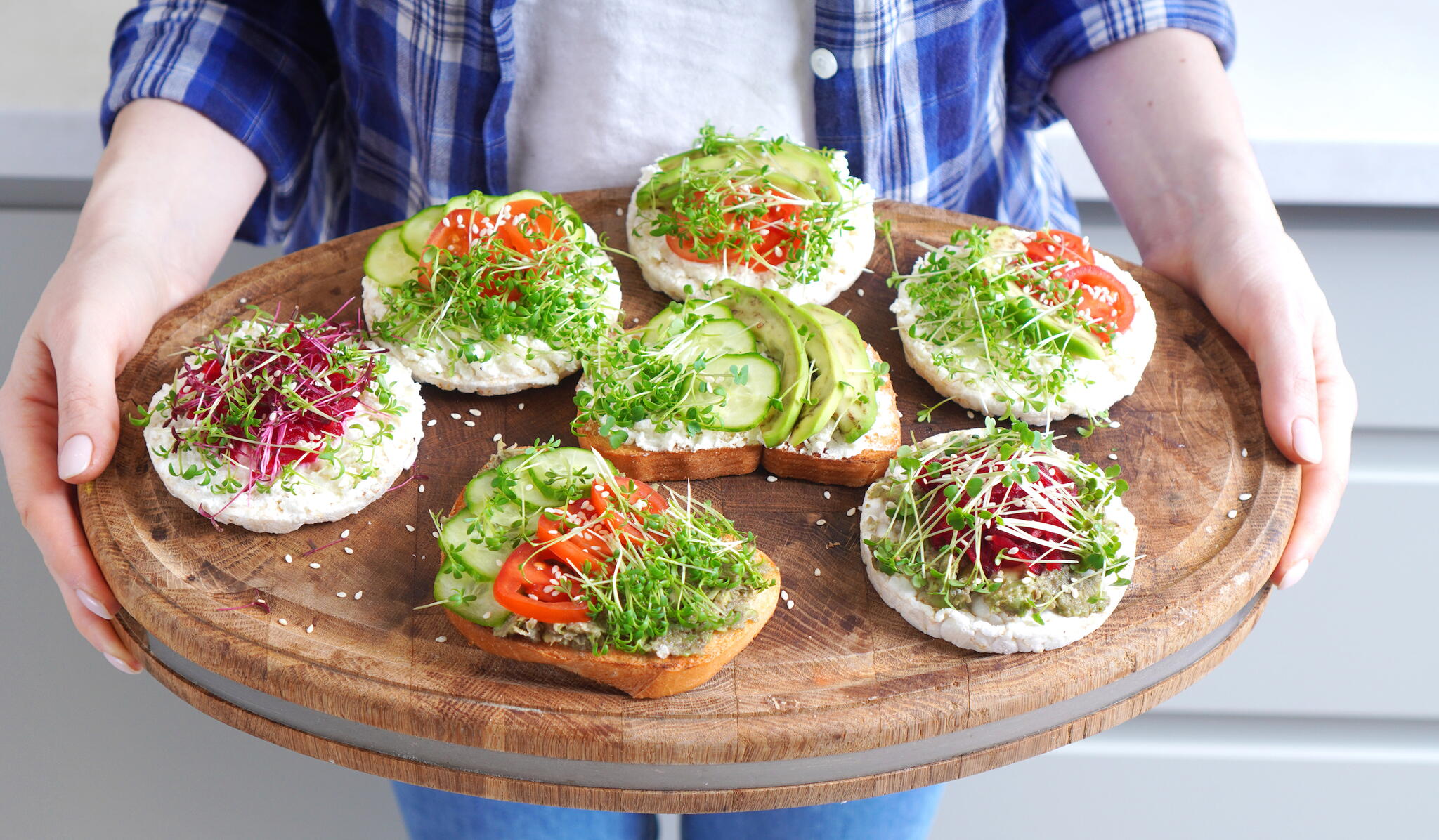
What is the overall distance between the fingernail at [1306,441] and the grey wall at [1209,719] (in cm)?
165

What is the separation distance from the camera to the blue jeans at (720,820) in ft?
10.2

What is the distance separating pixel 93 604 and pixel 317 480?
1.87ft

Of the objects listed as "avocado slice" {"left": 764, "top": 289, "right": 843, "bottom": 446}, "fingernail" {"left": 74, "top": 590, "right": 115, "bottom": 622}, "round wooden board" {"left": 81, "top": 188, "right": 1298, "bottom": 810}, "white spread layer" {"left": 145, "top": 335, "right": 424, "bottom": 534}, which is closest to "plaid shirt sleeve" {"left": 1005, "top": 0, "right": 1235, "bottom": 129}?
"round wooden board" {"left": 81, "top": 188, "right": 1298, "bottom": 810}

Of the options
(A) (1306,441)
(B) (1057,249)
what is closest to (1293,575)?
(A) (1306,441)

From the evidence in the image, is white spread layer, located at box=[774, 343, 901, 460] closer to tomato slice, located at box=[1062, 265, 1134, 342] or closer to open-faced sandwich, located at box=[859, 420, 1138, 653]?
open-faced sandwich, located at box=[859, 420, 1138, 653]

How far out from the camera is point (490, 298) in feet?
9.00

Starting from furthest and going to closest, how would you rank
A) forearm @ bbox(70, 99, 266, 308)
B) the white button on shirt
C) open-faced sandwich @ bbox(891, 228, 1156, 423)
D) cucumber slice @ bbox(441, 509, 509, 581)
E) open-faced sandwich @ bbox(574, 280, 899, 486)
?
the white button on shirt < forearm @ bbox(70, 99, 266, 308) < open-faced sandwich @ bbox(891, 228, 1156, 423) < open-faced sandwich @ bbox(574, 280, 899, 486) < cucumber slice @ bbox(441, 509, 509, 581)

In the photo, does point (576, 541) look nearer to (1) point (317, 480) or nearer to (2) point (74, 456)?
(1) point (317, 480)

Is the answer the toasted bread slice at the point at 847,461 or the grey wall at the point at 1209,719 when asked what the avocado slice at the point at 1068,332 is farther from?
the grey wall at the point at 1209,719

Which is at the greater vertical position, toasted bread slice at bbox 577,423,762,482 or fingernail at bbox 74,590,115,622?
toasted bread slice at bbox 577,423,762,482

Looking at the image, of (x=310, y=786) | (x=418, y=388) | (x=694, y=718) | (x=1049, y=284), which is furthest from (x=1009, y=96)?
(x=310, y=786)

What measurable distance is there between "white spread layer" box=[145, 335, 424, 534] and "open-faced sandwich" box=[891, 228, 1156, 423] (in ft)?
4.45

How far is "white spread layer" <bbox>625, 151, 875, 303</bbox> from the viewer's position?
2.91m

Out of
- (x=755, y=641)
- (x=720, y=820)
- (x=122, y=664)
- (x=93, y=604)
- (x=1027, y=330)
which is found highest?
(x=1027, y=330)
